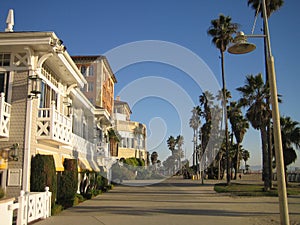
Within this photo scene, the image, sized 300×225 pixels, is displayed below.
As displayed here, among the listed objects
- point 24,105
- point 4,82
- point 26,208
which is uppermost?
point 4,82

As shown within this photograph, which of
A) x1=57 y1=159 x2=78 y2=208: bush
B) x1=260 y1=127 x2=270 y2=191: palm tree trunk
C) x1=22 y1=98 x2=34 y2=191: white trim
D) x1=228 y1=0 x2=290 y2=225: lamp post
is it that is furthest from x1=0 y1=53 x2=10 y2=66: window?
x1=260 y1=127 x2=270 y2=191: palm tree trunk

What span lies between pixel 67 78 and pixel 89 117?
948cm

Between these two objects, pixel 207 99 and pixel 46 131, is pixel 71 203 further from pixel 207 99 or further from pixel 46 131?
pixel 207 99

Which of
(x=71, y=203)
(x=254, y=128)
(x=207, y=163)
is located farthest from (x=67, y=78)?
(x=207, y=163)

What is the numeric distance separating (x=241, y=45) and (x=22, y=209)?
7477 millimetres

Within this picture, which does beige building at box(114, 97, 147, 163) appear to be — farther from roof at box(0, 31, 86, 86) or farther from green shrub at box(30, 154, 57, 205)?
roof at box(0, 31, 86, 86)

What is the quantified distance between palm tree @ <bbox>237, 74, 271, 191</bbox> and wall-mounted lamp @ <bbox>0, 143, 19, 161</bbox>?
1908 cm

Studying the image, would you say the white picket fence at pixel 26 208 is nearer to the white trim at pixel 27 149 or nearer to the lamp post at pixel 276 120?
the white trim at pixel 27 149

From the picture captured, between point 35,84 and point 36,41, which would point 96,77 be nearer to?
point 36,41

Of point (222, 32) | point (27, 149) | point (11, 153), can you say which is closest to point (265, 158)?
point (222, 32)

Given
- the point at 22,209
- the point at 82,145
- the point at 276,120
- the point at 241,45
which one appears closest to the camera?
the point at 276,120

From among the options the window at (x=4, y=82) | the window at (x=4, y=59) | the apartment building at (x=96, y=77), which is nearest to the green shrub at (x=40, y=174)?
the window at (x=4, y=82)

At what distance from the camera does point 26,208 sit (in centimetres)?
973

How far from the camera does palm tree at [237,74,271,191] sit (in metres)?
25.6
